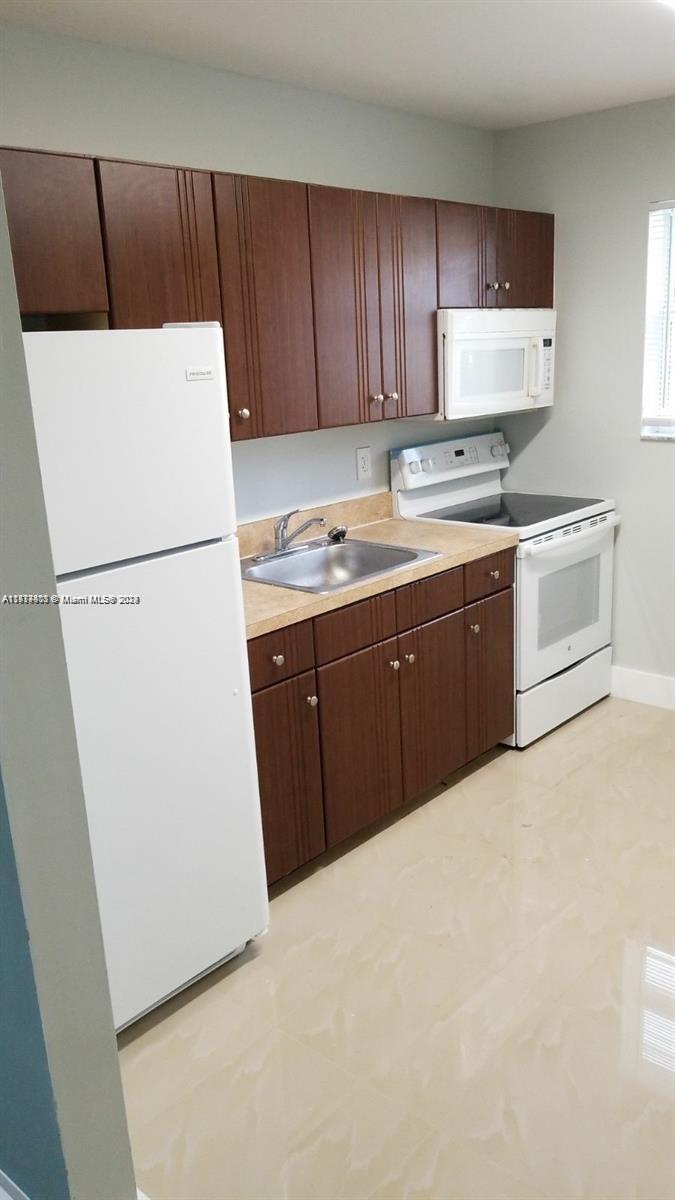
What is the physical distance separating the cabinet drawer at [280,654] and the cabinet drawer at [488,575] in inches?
31.2

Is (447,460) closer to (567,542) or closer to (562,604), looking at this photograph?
(567,542)

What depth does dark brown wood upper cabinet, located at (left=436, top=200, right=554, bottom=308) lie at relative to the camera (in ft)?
10.9

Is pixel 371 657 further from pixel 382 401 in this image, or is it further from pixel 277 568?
pixel 382 401

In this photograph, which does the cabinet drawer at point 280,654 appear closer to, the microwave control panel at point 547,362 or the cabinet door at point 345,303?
the cabinet door at point 345,303

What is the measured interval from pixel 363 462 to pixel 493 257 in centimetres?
91

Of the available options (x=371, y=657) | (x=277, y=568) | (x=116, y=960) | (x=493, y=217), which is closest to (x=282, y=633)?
(x=371, y=657)

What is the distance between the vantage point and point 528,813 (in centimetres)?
319

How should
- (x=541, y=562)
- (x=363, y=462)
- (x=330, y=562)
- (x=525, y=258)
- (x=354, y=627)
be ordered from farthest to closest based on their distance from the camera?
(x=525, y=258)
(x=363, y=462)
(x=541, y=562)
(x=330, y=562)
(x=354, y=627)

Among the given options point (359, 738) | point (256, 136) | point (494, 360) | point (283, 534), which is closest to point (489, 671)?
point (359, 738)

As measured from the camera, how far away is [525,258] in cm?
373

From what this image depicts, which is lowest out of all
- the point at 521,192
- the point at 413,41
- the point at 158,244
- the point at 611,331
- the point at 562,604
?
the point at 562,604

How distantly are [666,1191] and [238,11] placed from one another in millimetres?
2803

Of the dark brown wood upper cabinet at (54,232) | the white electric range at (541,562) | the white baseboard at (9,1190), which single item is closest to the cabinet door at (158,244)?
the dark brown wood upper cabinet at (54,232)

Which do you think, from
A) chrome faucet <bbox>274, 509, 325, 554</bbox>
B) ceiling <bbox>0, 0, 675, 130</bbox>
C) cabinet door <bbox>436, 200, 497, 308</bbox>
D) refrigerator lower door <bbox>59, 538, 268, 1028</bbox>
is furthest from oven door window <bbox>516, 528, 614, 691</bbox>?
ceiling <bbox>0, 0, 675, 130</bbox>
